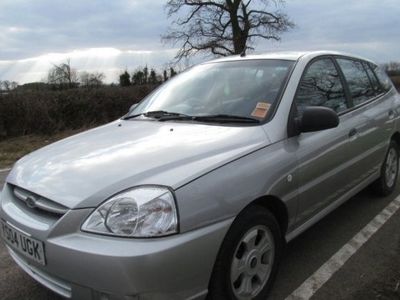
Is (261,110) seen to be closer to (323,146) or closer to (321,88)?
(323,146)

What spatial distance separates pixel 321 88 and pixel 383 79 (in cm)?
181

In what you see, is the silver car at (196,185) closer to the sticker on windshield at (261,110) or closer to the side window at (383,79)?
the sticker on windshield at (261,110)

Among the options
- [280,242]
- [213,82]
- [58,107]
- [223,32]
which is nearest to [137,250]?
[280,242]

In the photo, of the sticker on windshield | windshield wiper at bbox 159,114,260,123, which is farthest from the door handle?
windshield wiper at bbox 159,114,260,123

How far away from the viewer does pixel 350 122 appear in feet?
13.1

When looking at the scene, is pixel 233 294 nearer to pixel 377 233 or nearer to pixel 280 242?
pixel 280 242

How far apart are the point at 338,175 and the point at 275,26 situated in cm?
2632

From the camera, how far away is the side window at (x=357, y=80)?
14.2ft

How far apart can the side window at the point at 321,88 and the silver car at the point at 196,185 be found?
0.04 feet

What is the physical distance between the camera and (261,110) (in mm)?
3307

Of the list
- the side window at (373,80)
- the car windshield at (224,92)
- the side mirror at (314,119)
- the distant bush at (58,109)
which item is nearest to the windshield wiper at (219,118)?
the car windshield at (224,92)

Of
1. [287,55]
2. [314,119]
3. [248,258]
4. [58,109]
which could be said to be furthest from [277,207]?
[58,109]

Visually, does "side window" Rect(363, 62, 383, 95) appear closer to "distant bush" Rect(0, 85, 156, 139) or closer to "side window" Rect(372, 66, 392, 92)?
"side window" Rect(372, 66, 392, 92)

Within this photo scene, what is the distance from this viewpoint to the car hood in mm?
2490
